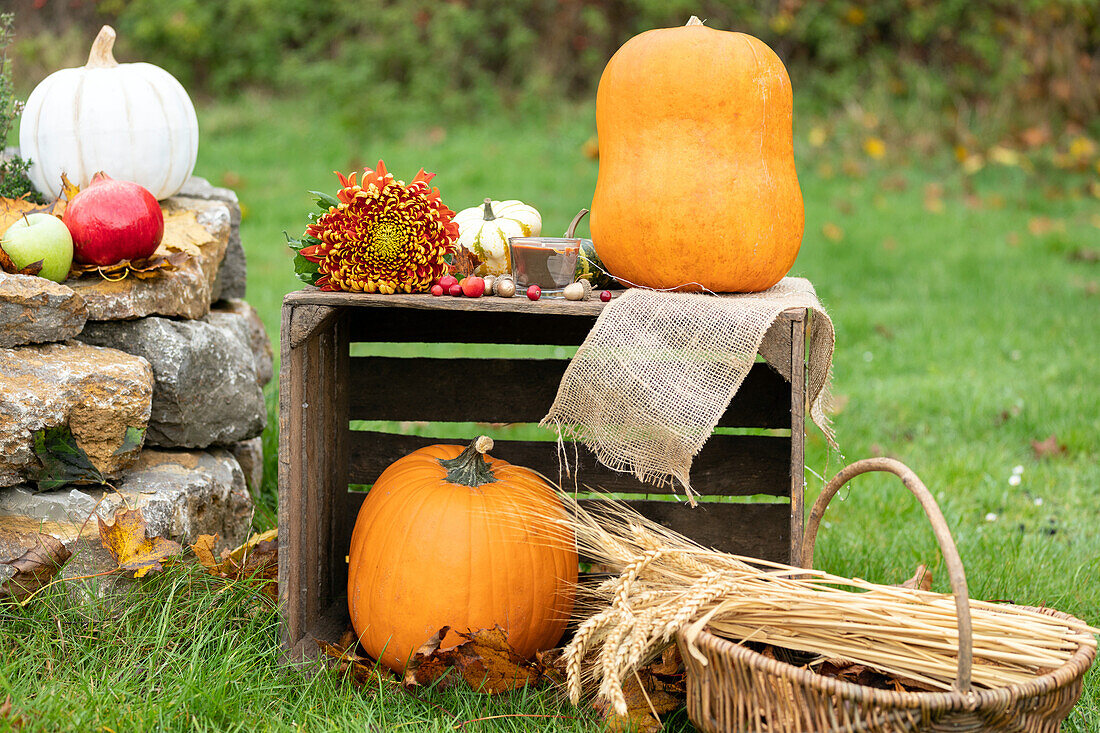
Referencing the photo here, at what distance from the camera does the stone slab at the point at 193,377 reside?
2.54m

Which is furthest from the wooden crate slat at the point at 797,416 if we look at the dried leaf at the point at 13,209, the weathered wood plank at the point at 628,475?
the dried leaf at the point at 13,209

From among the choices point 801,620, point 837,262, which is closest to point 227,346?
point 801,620

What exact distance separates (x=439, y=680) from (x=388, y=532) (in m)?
0.36

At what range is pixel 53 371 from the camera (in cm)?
232

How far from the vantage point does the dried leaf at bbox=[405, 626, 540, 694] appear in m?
2.16

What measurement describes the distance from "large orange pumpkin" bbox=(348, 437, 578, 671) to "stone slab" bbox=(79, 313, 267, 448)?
2.04 ft

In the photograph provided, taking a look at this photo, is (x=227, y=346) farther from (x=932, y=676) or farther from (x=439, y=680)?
(x=932, y=676)

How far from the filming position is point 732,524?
279 centimetres

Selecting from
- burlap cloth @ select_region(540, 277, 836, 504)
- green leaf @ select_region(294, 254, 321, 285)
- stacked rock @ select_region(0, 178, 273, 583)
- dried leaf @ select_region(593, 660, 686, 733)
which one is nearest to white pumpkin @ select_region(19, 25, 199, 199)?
stacked rock @ select_region(0, 178, 273, 583)

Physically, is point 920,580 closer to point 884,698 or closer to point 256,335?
point 884,698

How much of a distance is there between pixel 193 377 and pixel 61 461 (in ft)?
1.30

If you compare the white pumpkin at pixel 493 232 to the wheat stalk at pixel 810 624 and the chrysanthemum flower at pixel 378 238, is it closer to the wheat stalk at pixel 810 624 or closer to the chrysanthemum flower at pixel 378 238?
the chrysanthemum flower at pixel 378 238

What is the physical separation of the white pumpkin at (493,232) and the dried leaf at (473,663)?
0.85 m

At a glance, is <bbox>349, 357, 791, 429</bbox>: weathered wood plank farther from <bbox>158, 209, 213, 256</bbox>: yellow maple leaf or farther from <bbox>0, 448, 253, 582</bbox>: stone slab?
<bbox>158, 209, 213, 256</bbox>: yellow maple leaf
